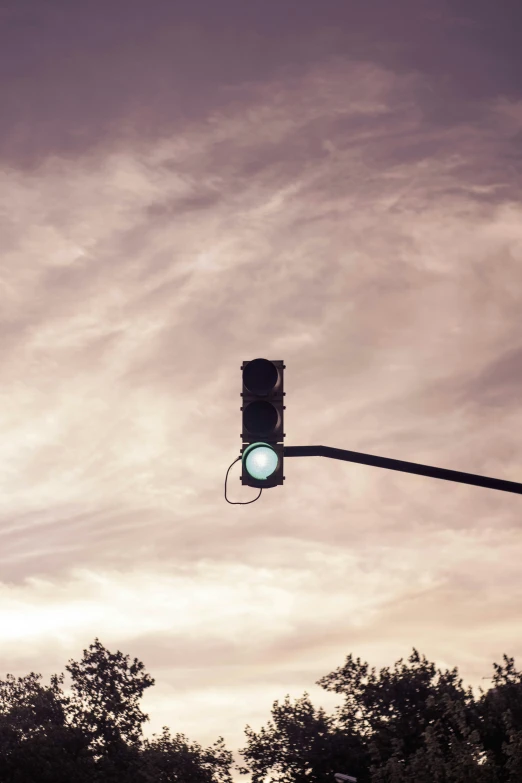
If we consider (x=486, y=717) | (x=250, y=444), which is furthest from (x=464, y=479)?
(x=486, y=717)

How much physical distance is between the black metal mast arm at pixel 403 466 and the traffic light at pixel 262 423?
19cm

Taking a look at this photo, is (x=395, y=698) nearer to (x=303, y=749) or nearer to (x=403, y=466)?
(x=303, y=749)

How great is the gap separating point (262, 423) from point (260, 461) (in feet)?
1.03

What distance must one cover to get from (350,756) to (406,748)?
3.81m

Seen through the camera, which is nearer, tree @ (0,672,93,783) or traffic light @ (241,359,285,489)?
traffic light @ (241,359,285,489)

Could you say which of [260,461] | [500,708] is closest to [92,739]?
[500,708]

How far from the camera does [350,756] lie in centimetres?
5562

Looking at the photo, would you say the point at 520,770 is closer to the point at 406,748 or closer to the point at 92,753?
the point at 406,748

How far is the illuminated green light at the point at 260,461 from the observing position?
22.6ft

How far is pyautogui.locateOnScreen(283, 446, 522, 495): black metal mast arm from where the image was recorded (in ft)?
23.1

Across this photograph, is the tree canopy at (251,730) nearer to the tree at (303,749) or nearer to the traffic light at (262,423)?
the tree at (303,749)

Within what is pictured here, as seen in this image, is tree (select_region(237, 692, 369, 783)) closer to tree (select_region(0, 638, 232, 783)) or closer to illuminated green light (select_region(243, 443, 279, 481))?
tree (select_region(0, 638, 232, 783))

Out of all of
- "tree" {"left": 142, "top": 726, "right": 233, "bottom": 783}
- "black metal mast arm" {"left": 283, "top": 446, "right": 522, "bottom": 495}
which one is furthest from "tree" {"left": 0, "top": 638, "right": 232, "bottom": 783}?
"black metal mast arm" {"left": 283, "top": 446, "right": 522, "bottom": 495}

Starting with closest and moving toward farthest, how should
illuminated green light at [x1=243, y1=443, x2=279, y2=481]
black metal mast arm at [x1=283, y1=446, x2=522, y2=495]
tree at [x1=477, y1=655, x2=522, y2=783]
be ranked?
illuminated green light at [x1=243, y1=443, x2=279, y2=481] → black metal mast arm at [x1=283, y1=446, x2=522, y2=495] → tree at [x1=477, y1=655, x2=522, y2=783]
